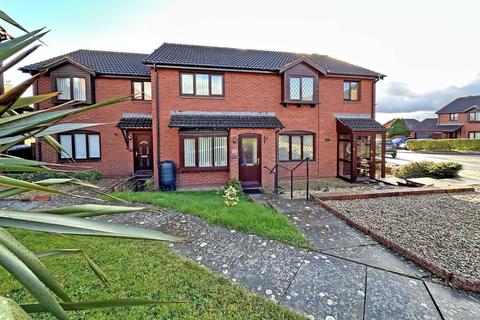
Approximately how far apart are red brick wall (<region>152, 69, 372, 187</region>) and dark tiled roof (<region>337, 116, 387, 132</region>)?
1.50 feet

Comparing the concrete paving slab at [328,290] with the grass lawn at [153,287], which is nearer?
the grass lawn at [153,287]

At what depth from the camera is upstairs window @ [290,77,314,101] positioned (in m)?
Answer: 12.6

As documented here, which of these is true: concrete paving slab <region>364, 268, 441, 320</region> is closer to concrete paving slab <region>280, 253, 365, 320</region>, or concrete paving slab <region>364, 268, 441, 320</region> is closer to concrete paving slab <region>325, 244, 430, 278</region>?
concrete paving slab <region>280, 253, 365, 320</region>

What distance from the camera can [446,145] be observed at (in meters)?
33.4

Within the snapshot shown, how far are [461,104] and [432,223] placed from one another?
54230mm

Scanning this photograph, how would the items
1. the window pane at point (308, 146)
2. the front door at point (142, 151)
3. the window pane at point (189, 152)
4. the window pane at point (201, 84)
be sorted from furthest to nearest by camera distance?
the front door at point (142, 151), the window pane at point (308, 146), the window pane at point (201, 84), the window pane at point (189, 152)

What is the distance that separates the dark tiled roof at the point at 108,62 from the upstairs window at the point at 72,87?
939 millimetres

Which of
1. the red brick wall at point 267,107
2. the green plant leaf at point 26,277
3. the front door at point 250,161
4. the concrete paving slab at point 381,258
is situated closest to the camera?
the green plant leaf at point 26,277

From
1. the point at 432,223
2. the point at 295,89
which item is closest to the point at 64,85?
the point at 295,89

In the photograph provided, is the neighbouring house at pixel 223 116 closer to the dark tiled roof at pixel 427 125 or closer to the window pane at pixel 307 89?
the window pane at pixel 307 89

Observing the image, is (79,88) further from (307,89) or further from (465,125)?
(465,125)

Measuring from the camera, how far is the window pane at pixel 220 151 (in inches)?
453

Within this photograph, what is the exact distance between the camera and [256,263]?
4469mm

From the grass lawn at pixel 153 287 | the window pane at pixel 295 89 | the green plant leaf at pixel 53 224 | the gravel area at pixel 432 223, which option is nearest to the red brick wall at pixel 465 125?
the gravel area at pixel 432 223
